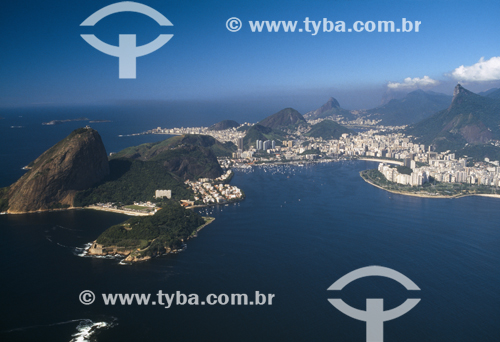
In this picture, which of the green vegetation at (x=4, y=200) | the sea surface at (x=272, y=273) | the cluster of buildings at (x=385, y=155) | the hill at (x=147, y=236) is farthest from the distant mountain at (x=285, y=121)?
the hill at (x=147, y=236)

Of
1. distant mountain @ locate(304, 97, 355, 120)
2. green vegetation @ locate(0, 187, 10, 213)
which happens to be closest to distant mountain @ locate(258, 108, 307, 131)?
distant mountain @ locate(304, 97, 355, 120)

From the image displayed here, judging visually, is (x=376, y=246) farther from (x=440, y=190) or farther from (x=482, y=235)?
(x=440, y=190)

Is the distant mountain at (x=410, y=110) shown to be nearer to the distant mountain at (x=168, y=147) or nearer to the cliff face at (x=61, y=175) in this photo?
the distant mountain at (x=168, y=147)

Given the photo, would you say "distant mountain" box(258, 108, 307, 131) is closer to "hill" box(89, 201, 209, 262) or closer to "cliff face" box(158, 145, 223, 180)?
"cliff face" box(158, 145, 223, 180)

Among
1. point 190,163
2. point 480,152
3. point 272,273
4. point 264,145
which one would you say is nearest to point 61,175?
point 190,163

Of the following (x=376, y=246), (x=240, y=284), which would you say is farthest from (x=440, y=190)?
(x=240, y=284)
